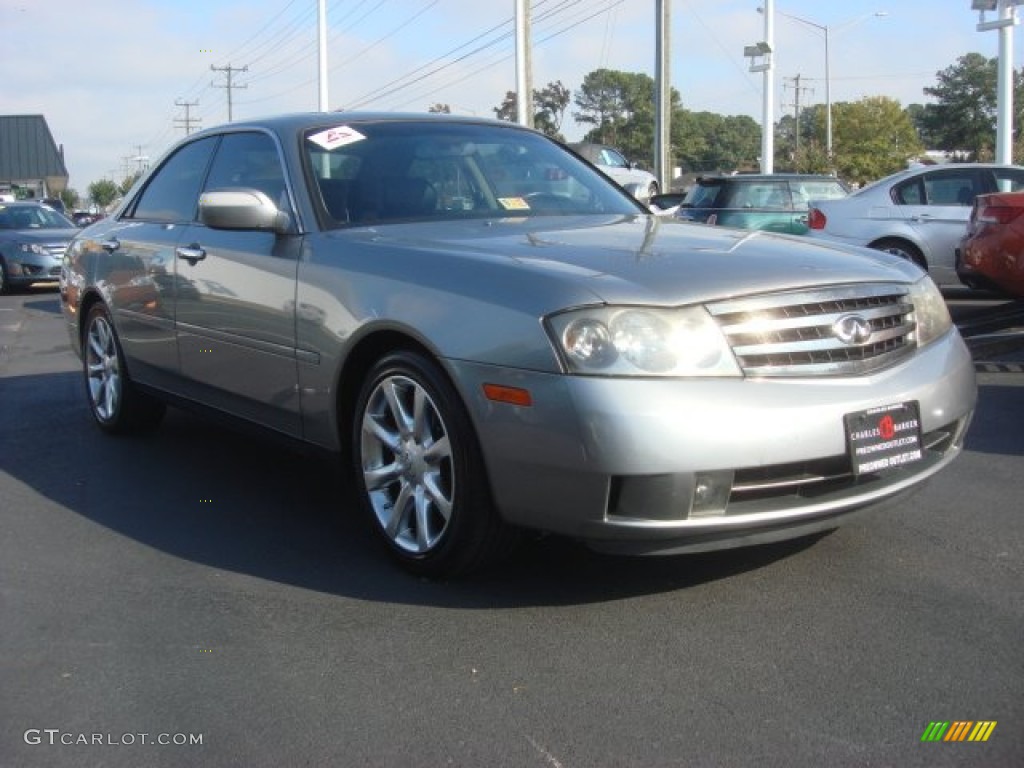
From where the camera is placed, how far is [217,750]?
271 centimetres

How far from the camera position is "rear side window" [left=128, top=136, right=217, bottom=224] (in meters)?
5.40

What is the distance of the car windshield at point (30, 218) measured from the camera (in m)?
18.7

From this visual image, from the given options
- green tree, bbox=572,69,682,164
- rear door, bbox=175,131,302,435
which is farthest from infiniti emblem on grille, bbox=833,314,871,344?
green tree, bbox=572,69,682,164

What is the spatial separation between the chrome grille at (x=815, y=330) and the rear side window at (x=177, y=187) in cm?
300

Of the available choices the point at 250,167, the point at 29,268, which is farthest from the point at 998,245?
the point at 29,268

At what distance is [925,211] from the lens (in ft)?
39.8

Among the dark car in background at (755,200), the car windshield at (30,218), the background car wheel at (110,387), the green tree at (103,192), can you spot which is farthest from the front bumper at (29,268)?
the green tree at (103,192)

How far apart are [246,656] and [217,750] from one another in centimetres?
54

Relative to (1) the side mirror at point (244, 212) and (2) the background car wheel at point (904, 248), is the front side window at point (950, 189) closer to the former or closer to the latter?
(2) the background car wheel at point (904, 248)

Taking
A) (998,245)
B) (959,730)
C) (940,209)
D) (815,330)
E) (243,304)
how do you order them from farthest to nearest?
(940,209) < (998,245) < (243,304) < (815,330) < (959,730)

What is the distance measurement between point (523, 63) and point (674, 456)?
2219cm

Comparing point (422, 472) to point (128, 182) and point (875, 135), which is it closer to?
point (875, 135)

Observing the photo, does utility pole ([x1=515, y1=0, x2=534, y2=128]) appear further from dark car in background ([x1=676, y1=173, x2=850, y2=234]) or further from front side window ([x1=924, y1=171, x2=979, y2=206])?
front side window ([x1=924, y1=171, x2=979, y2=206])

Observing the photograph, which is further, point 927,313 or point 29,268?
point 29,268
